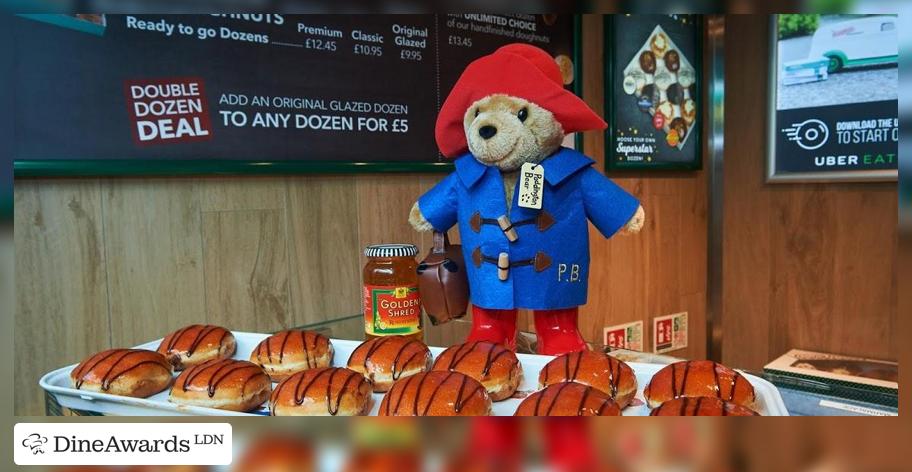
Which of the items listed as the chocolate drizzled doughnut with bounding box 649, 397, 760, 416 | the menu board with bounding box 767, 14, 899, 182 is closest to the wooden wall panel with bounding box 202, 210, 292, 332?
the chocolate drizzled doughnut with bounding box 649, 397, 760, 416

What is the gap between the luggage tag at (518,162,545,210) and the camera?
2.70 ft

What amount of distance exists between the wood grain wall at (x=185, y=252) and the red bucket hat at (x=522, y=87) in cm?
33

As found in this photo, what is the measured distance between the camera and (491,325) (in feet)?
2.95

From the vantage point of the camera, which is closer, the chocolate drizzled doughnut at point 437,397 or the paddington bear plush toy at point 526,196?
the chocolate drizzled doughnut at point 437,397

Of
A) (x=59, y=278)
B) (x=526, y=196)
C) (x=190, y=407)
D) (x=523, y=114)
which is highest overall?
(x=523, y=114)

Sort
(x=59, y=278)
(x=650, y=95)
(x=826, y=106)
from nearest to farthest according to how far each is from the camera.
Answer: (x=59, y=278), (x=826, y=106), (x=650, y=95)

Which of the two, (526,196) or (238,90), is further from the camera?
(238,90)

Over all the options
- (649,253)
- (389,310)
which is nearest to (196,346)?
(389,310)

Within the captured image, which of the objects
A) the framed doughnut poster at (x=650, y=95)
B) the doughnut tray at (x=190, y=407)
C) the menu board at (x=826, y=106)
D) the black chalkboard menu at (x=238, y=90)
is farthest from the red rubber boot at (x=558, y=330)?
the menu board at (x=826, y=106)

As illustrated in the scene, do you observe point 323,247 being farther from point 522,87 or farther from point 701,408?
point 701,408

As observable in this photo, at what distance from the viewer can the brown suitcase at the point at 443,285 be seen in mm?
906

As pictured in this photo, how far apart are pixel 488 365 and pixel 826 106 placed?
154 centimetres

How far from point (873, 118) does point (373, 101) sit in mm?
1369

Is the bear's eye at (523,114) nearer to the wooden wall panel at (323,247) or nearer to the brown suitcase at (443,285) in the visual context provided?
the brown suitcase at (443,285)
